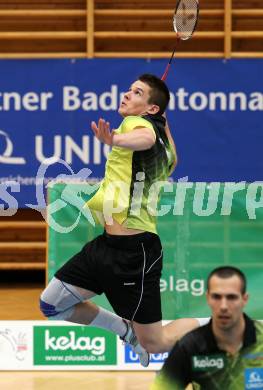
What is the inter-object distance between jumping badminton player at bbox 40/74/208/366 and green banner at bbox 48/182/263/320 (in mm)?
1272

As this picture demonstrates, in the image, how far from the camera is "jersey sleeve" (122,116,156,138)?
4.64 meters

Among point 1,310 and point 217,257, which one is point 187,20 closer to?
point 217,257

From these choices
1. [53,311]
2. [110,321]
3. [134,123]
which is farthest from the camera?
[110,321]

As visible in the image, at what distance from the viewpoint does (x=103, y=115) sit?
9.59 meters

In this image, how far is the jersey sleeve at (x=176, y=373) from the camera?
126 inches

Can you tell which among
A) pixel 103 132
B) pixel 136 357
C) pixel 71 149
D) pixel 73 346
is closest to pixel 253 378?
pixel 103 132

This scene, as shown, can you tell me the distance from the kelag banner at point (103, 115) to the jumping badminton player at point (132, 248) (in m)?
4.65

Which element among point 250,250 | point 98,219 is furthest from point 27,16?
point 98,219

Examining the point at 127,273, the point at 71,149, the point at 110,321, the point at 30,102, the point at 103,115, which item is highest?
the point at 30,102

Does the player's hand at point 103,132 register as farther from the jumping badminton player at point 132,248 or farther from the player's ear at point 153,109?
the player's ear at point 153,109

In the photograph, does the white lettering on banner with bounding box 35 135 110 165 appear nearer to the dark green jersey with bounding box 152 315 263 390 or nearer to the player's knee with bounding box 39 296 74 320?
the player's knee with bounding box 39 296 74 320

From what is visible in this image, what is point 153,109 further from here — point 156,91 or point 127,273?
point 127,273

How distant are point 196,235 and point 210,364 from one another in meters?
3.05

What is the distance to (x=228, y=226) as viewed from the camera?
20.2 ft
